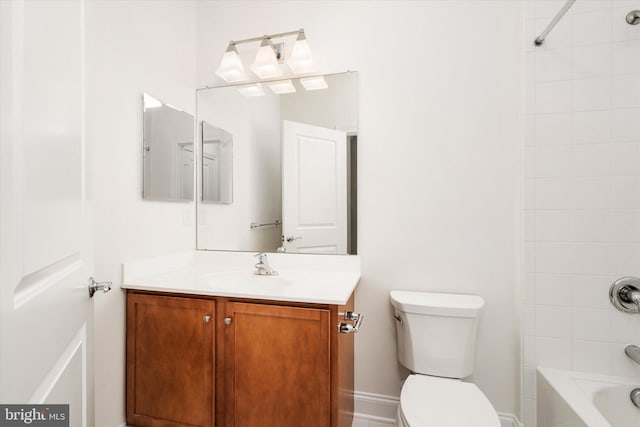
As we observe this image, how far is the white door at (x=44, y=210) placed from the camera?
1.44 ft

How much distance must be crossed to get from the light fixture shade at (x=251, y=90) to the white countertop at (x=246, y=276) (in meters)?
0.99

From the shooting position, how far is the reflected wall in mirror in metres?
1.97

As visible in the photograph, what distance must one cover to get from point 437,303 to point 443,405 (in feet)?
1.45

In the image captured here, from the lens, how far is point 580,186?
145 centimetres

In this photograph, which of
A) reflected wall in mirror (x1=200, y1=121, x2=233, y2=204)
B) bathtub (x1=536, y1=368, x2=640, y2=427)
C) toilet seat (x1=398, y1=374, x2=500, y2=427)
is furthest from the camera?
reflected wall in mirror (x1=200, y1=121, x2=233, y2=204)

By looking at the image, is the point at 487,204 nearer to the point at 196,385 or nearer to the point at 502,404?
the point at 502,404

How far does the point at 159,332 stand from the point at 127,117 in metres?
1.05

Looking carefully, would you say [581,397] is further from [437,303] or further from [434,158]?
[434,158]

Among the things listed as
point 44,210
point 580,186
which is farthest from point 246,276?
point 580,186

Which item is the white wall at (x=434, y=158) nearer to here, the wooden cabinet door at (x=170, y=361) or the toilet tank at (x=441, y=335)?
the toilet tank at (x=441, y=335)

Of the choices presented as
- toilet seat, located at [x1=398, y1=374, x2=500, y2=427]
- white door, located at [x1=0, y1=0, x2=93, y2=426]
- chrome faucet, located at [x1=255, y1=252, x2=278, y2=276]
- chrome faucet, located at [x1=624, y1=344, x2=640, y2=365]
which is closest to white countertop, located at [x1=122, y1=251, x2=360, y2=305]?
chrome faucet, located at [x1=255, y1=252, x2=278, y2=276]

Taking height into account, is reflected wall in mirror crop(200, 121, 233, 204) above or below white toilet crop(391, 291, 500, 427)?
above

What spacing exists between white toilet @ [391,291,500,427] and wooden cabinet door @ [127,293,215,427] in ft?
2.94

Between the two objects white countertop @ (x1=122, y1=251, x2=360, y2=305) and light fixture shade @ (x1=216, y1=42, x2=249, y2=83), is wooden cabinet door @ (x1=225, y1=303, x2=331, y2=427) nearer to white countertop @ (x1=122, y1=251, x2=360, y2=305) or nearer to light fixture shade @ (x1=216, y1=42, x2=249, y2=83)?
white countertop @ (x1=122, y1=251, x2=360, y2=305)
